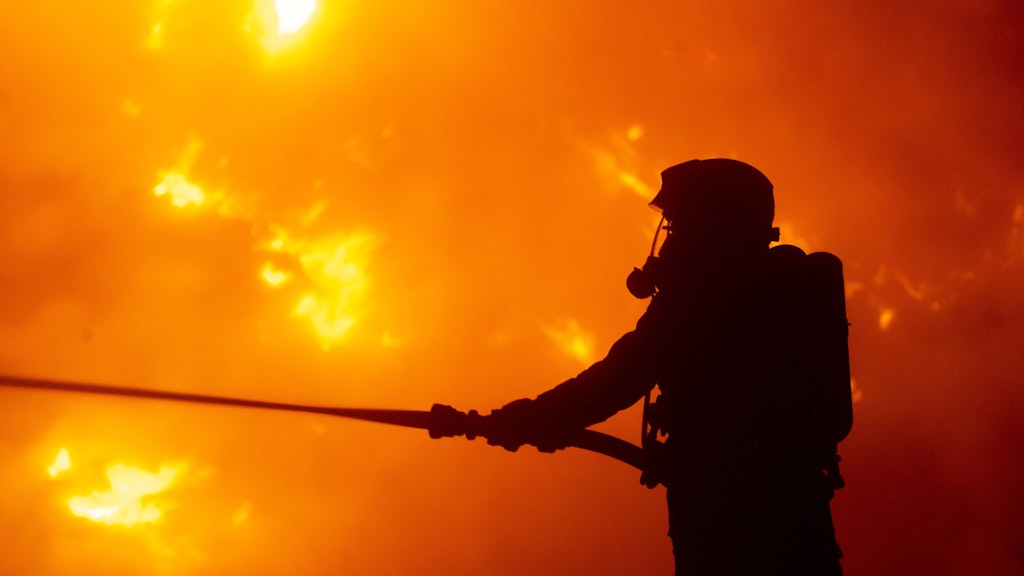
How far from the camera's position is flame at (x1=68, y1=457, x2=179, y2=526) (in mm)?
19578

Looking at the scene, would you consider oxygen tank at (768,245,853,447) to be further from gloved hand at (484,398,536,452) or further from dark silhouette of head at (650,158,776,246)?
gloved hand at (484,398,536,452)

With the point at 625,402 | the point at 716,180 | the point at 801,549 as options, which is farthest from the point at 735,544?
the point at 716,180

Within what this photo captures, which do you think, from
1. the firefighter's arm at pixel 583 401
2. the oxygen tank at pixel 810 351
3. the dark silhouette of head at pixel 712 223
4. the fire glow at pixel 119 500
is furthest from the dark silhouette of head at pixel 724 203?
the fire glow at pixel 119 500

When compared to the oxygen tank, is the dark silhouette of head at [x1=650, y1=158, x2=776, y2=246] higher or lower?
higher

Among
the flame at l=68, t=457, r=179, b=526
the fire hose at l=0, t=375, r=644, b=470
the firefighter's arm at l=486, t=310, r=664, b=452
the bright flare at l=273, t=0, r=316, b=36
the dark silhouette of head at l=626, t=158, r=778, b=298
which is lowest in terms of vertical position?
the fire hose at l=0, t=375, r=644, b=470

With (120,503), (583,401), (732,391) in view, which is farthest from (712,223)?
(120,503)

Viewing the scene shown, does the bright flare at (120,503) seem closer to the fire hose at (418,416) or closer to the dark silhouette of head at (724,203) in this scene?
the fire hose at (418,416)

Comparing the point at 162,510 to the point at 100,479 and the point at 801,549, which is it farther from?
the point at 801,549

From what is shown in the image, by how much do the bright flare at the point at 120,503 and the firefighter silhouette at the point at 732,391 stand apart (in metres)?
17.4

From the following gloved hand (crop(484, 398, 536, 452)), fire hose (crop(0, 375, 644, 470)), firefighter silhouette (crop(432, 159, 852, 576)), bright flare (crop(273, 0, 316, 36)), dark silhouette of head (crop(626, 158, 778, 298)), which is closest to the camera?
fire hose (crop(0, 375, 644, 470))

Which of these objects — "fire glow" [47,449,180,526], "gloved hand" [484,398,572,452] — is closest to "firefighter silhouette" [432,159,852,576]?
"gloved hand" [484,398,572,452]

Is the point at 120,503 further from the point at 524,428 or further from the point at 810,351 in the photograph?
the point at 810,351

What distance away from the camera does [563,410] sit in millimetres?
5684

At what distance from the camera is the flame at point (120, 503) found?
1958cm
